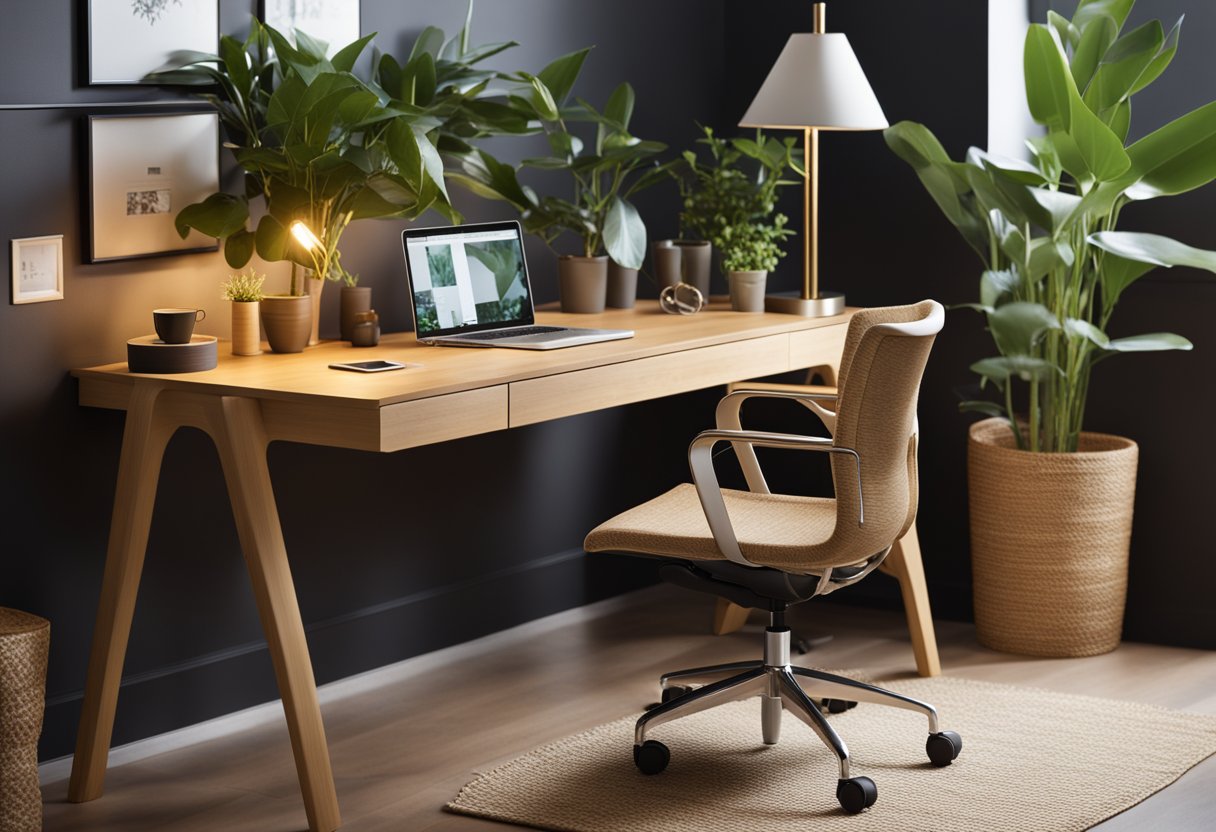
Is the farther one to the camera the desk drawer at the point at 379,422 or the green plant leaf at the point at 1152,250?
the green plant leaf at the point at 1152,250

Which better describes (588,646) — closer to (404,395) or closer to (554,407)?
(554,407)

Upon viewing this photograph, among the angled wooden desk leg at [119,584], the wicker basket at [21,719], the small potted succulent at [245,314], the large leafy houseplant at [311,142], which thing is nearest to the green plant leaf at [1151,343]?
the large leafy houseplant at [311,142]

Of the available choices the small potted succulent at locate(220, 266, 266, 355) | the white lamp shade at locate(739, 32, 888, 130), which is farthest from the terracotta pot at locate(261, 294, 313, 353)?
the white lamp shade at locate(739, 32, 888, 130)

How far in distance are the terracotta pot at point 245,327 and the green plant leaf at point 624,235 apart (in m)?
0.91

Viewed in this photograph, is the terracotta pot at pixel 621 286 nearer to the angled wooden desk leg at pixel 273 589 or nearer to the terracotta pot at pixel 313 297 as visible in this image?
the terracotta pot at pixel 313 297

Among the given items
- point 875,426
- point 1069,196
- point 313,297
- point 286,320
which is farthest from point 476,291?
point 1069,196

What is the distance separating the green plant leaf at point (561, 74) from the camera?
4039mm

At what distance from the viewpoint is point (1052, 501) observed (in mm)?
4234

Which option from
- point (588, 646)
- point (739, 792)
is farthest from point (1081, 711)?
point (588, 646)

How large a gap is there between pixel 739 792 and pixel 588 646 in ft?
3.71

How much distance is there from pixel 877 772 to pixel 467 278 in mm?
1406

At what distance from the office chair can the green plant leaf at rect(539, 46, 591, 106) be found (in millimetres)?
1069

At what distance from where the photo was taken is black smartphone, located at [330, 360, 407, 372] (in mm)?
3395

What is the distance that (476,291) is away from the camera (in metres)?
3.93
